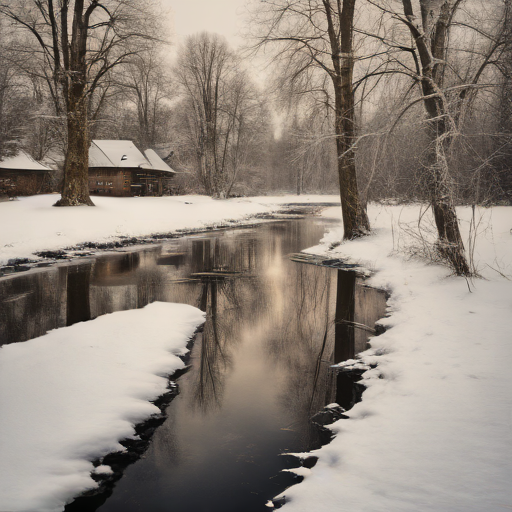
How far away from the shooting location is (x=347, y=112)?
12.0 m

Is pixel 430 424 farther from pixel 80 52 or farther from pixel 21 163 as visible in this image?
pixel 21 163

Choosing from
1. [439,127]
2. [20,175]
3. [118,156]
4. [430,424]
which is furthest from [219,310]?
[118,156]

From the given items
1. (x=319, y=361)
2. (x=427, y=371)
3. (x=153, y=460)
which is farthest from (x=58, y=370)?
(x=427, y=371)

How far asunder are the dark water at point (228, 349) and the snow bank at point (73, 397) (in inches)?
12.4

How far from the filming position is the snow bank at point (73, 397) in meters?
2.81

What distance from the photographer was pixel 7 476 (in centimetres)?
275

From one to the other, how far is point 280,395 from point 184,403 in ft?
3.33

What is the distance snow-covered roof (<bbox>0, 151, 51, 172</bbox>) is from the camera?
90.0 feet

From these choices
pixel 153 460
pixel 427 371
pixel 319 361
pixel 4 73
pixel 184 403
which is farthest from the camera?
pixel 4 73

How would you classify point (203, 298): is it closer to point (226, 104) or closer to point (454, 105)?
point (454, 105)

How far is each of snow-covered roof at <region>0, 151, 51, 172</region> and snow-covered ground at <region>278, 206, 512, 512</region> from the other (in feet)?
96.1

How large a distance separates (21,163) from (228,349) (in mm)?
29352

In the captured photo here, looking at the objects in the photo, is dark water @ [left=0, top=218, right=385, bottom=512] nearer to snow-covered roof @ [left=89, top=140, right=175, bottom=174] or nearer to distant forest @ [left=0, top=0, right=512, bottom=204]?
distant forest @ [left=0, top=0, right=512, bottom=204]

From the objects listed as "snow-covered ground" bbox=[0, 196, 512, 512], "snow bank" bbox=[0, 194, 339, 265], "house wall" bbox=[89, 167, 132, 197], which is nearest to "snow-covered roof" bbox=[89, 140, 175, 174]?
"house wall" bbox=[89, 167, 132, 197]
